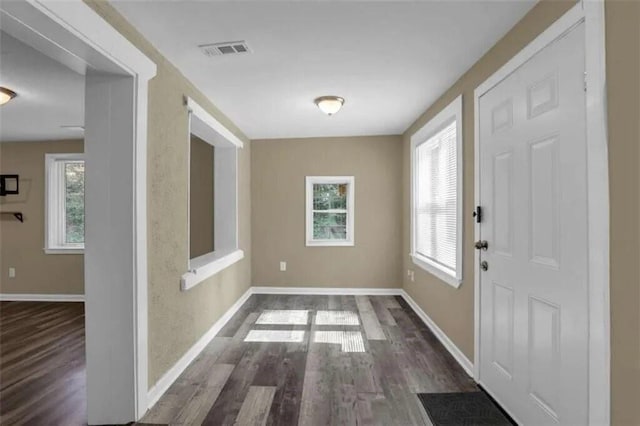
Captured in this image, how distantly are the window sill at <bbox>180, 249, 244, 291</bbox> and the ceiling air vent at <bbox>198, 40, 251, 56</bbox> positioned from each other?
5.65ft

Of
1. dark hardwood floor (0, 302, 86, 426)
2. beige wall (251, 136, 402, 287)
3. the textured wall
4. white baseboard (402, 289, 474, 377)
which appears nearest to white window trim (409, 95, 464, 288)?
white baseboard (402, 289, 474, 377)

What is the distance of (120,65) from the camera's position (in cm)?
190

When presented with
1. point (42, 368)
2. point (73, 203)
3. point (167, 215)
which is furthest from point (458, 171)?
point (73, 203)

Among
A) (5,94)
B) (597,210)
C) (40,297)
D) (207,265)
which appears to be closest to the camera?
(597,210)

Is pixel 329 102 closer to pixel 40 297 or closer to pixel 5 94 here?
pixel 5 94

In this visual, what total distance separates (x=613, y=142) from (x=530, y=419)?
1547 millimetres

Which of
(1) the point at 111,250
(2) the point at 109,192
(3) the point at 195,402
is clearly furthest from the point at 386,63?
(3) the point at 195,402

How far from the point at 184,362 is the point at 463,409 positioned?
210cm

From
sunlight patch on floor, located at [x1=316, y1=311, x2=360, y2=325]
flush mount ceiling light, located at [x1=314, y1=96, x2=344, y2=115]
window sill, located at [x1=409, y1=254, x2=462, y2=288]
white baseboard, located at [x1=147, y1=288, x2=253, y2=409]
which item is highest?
flush mount ceiling light, located at [x1=314, y1=96, x2=344, y2=115]

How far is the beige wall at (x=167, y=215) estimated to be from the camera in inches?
89.3

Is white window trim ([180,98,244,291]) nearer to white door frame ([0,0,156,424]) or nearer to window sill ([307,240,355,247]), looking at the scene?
window sill ([307,240,355,247])

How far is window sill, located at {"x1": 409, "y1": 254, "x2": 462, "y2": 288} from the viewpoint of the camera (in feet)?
9.70

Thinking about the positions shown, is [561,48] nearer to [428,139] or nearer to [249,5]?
[249,5]

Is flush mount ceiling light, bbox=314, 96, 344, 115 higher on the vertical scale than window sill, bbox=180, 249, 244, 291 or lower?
higher
